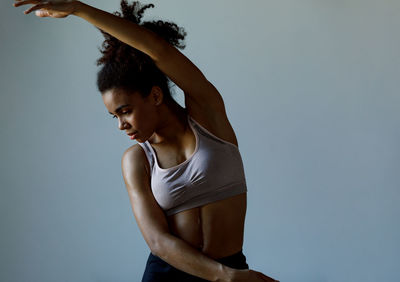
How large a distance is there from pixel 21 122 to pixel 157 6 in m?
0.91

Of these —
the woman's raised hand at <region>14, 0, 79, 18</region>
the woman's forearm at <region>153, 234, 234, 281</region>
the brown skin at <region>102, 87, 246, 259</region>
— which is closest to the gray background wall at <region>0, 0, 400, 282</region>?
the brown skin at <region>102, 87, 246, 259</region>

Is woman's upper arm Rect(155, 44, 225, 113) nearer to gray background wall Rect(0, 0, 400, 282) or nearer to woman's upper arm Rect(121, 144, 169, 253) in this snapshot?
woman's upper arm Rect(121, 144, 169, 253)

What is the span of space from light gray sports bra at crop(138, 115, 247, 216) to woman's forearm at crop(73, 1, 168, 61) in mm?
243

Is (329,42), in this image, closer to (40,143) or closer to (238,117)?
(238,117)

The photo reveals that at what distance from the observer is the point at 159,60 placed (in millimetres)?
1343

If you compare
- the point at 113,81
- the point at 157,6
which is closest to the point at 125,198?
the point at 157,6

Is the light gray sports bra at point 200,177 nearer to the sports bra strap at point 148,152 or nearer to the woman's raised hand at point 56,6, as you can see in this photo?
the sports bra strap at point 148,152

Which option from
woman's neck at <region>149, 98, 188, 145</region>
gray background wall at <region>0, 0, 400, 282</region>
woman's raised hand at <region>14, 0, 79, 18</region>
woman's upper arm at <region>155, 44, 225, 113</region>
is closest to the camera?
woman's raised hand at <region>14, 0, 79, 18</region>

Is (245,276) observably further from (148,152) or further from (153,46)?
(153,46)

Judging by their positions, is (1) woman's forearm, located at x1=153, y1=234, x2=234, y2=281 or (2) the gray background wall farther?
(2) the gray background wall

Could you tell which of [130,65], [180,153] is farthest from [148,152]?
[130,65]

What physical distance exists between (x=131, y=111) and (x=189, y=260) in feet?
1.33

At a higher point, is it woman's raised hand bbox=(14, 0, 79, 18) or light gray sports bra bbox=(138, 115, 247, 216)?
woman's raised hand bbox=(14, 0, 79, 18)

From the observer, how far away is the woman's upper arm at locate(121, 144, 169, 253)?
1442mm
